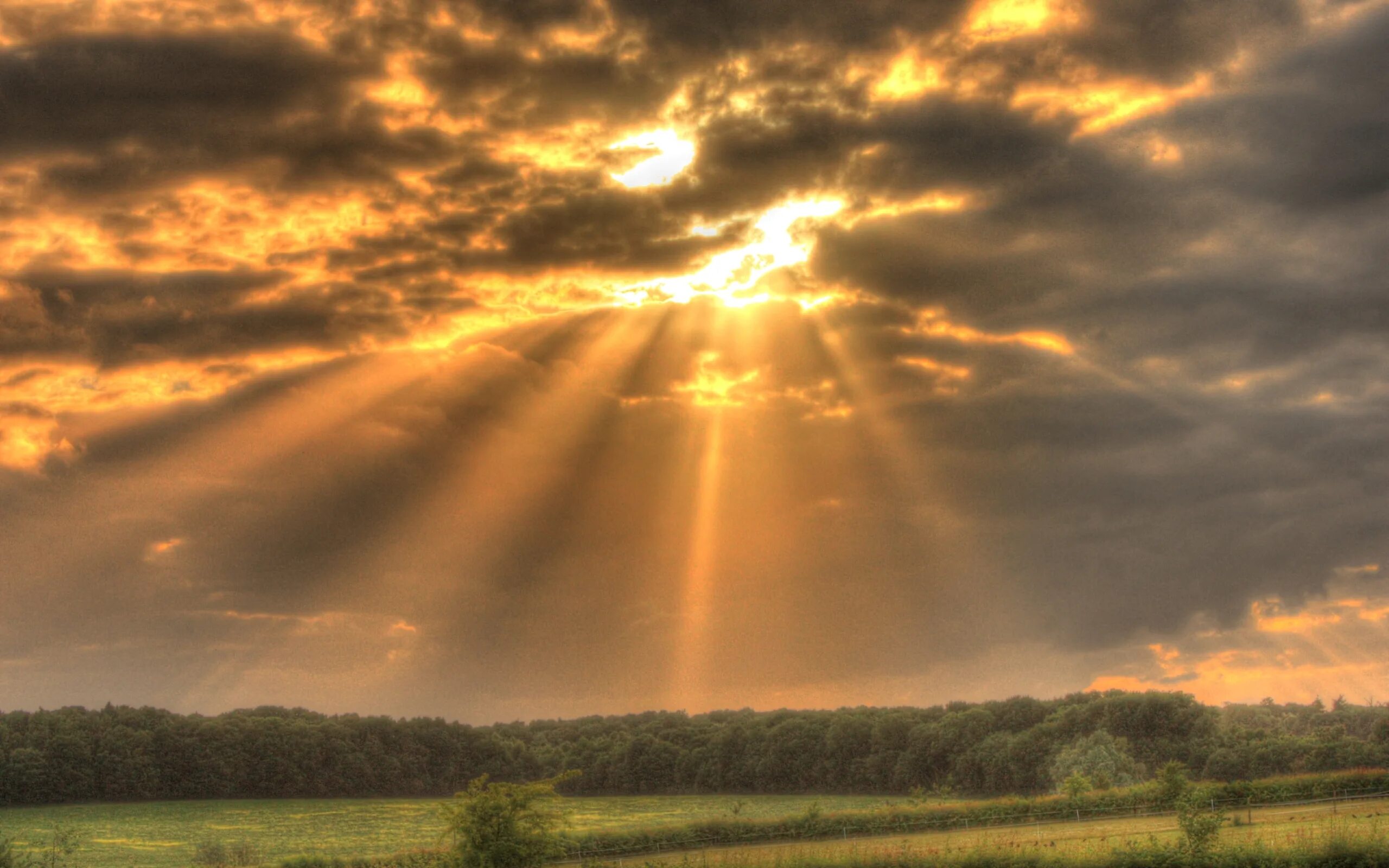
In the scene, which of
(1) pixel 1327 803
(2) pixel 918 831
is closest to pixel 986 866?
(2) pixel 918 831

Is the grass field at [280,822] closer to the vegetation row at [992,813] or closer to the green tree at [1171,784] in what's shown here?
the vegetation row at [992,813]

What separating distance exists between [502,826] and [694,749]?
132 m

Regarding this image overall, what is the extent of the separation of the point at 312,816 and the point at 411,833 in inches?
807

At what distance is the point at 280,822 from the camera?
11844 centimetres

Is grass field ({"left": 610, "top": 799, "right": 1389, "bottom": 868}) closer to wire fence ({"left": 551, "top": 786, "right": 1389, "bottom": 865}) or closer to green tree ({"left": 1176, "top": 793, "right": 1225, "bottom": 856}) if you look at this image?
wire fence ({"left": 551, "top": 786, "right": 1389, "bottom": 865})

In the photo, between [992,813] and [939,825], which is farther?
[992,813]

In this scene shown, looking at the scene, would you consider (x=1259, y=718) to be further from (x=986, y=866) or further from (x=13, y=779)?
(x=13, y=779)

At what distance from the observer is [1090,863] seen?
51000mm

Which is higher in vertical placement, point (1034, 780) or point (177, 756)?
point (177, 756)

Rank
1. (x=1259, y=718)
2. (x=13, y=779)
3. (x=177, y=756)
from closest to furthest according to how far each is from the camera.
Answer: (x=13, y=779)
(x=177, y=756)
(x=1259, y=718)

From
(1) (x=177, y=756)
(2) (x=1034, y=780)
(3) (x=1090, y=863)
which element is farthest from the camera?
(2) (x=1034, y=780)

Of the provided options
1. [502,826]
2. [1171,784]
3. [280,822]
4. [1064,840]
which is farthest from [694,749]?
[502,826]

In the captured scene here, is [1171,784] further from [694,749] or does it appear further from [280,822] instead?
[694,749]

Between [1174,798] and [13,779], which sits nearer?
[1174,798]
